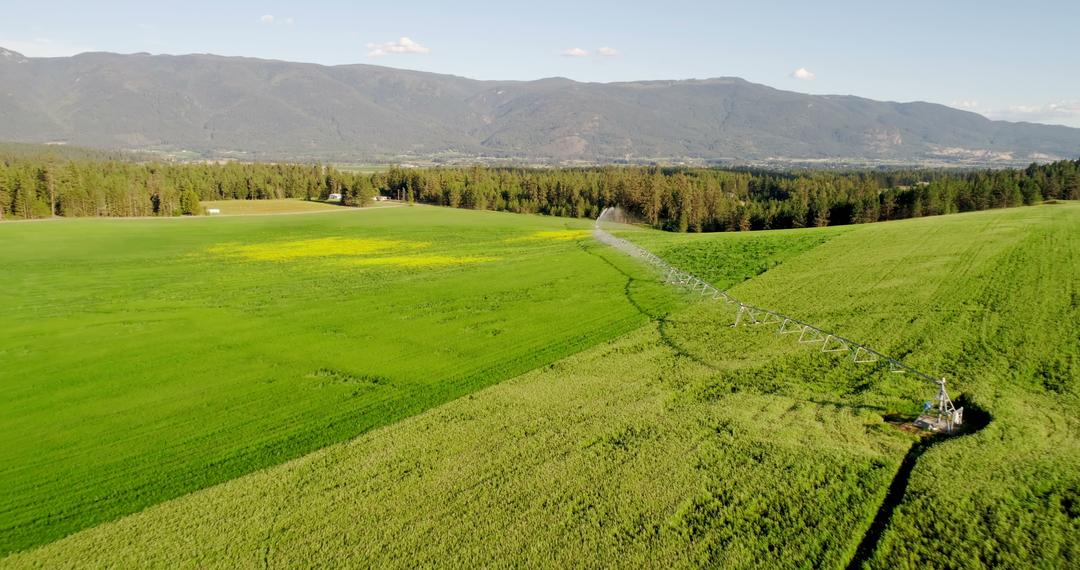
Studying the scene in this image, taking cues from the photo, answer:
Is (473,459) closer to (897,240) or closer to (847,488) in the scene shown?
(847,488)

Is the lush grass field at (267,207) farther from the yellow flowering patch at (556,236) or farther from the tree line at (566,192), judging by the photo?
the yellow flowering patch at (556,236)

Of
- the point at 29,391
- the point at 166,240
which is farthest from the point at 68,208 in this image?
the point at 29,391

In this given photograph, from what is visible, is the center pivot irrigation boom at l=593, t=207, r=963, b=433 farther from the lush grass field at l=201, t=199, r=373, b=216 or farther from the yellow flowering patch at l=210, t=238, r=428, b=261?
the lush grass field at l=201, t=199, r=373, b=216

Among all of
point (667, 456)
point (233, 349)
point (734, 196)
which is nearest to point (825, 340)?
point (667, 456)

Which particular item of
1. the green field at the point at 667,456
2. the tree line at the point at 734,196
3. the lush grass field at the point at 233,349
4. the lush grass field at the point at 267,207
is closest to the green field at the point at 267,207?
the lush grass field at the point at 267,207

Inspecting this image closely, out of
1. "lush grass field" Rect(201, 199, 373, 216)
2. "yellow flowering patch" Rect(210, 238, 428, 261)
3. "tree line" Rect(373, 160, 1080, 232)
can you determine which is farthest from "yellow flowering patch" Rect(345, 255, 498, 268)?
"lush grass field" Rect(201, 199, 373, 216)

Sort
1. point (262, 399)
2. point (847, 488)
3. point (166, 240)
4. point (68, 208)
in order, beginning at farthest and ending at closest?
1. point (68, 208)
2. point (166, 240)
3. point (262, 399)
4. point (847, 488)
